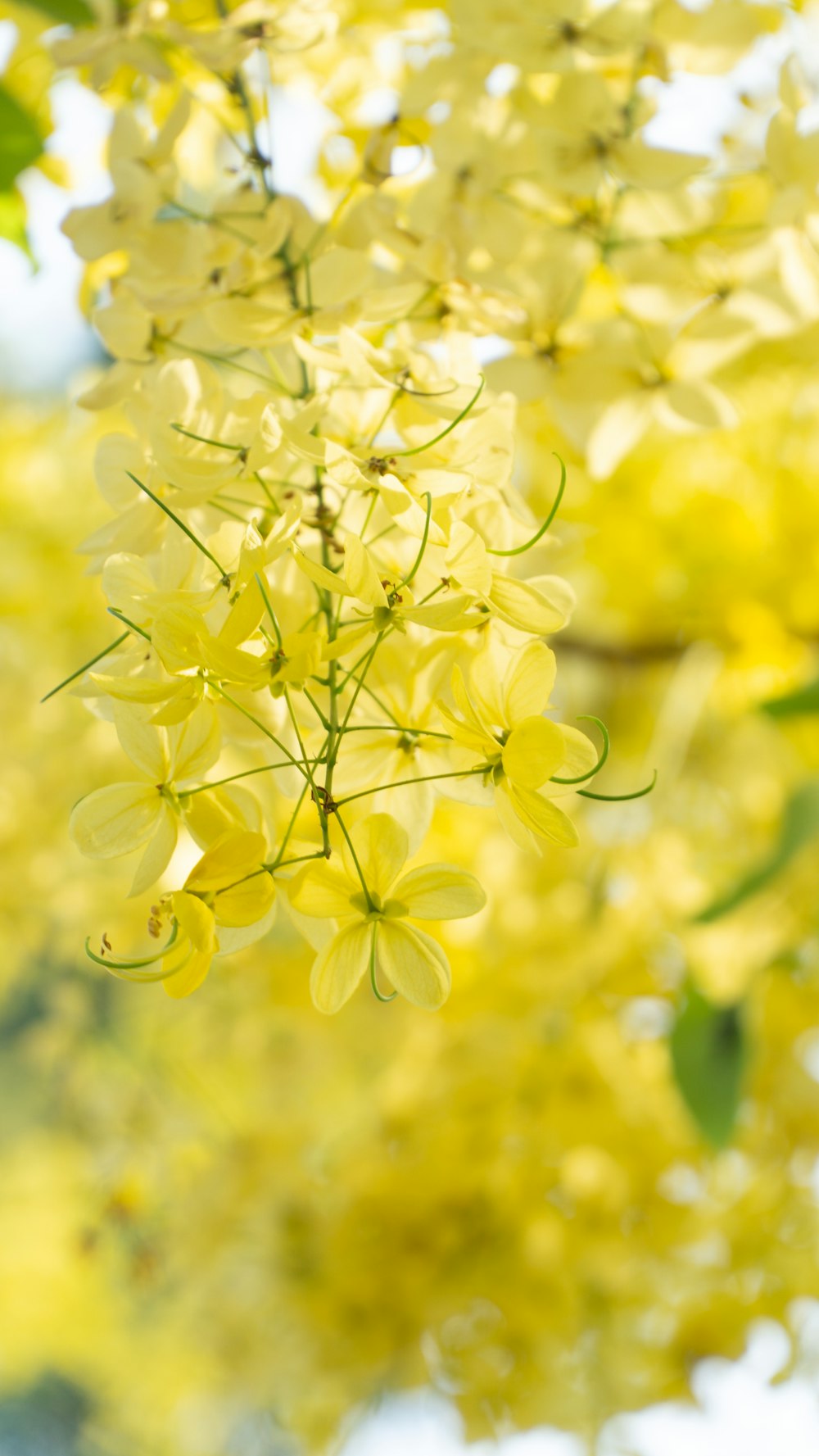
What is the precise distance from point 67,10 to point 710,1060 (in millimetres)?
577

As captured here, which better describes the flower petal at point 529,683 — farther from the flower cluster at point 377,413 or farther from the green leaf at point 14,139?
the green leaf at point 14,139

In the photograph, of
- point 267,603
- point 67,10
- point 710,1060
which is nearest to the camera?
point 267,603

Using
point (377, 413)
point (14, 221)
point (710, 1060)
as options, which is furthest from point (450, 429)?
point (710, 1060)

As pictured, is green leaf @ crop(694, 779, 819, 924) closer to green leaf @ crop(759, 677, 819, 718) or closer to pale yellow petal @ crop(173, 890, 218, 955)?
green leaf @ crop(759, 677, 819, 718)

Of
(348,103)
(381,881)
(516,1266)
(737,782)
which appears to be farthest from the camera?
(737,782)

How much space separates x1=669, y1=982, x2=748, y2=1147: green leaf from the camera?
0.61m

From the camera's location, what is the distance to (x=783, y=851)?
57cm

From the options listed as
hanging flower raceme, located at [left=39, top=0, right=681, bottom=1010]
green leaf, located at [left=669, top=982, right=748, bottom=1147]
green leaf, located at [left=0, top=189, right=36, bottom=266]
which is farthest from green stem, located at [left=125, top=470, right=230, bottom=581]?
green leaf, located at [left=669, top=982, right=748, bottom=1147]

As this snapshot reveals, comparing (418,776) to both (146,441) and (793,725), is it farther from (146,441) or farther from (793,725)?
(793,725)

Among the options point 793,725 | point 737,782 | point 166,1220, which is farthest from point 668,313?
point 166,1220

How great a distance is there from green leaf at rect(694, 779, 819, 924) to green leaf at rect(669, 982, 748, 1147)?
0.35 feet

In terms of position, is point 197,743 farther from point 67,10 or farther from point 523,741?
point 67,10

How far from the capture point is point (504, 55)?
0.40 meters

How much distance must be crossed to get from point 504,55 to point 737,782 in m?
0.73
